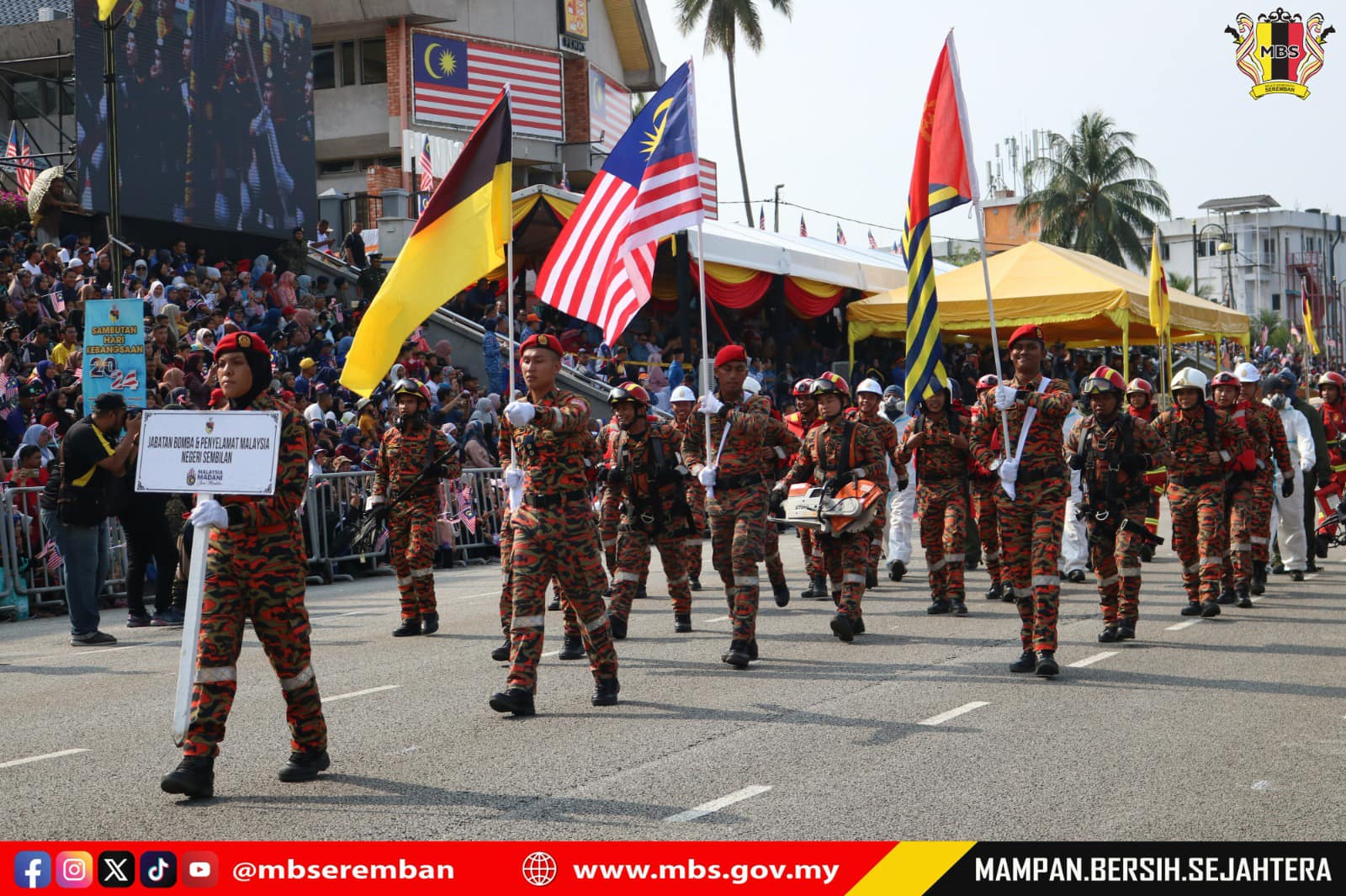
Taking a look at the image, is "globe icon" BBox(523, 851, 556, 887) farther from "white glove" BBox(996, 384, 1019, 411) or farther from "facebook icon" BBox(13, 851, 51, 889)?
"white glove" BBox(996, 384, 1019, 411)

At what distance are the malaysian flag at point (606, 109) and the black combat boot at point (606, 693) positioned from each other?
119 feet

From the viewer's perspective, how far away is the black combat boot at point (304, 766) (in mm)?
6723

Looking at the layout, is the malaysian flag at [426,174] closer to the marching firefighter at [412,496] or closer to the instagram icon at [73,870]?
the marching firefighter at [412,496]

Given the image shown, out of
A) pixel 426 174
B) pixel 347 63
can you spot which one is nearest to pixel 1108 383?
pixel 426 174

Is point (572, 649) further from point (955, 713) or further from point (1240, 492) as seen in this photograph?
point (1240, 492)

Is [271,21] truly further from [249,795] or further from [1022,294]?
[249,795]

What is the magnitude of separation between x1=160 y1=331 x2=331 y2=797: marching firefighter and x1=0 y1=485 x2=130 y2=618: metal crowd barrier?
319 inches

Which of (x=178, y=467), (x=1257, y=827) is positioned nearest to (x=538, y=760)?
(x=178, y=467)

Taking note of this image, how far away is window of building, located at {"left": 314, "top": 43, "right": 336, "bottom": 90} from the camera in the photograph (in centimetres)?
4244

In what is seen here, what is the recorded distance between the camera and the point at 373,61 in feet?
138

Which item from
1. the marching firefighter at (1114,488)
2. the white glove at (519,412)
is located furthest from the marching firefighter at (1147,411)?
the white glove at (519,412)

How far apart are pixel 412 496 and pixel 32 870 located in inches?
269

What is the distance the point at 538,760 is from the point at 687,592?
4917mm

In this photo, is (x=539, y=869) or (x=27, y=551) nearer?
(x=539, y=869)
